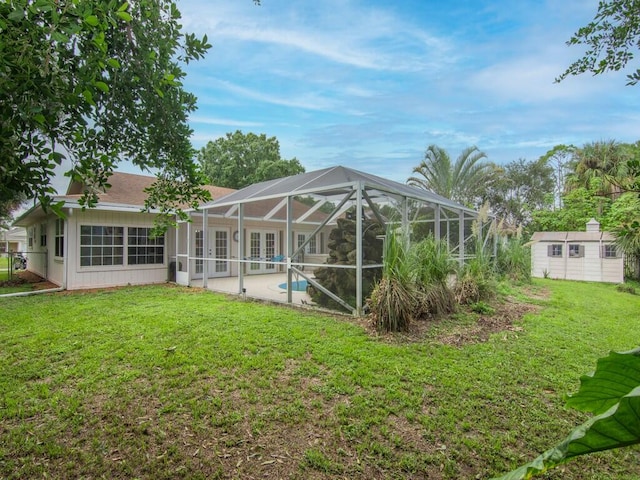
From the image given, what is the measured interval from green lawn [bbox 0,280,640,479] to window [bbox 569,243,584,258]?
9.79 m

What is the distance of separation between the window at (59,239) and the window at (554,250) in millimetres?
17951

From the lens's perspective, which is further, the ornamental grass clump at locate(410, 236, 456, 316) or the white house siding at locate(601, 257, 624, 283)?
the white house siding at locate(601, 257, 624, 283)

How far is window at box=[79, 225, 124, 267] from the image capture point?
9.95m

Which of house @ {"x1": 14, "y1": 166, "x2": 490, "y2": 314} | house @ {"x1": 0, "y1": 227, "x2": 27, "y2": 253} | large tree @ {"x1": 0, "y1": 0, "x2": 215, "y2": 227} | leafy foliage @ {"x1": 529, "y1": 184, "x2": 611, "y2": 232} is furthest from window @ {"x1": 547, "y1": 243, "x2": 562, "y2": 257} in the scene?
house @ {"x1": 0, "y1": 227, "x2": 27, "y2": 253}

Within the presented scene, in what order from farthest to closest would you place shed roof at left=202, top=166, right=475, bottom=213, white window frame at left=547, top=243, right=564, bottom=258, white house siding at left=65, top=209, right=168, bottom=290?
white window frame at left=547, top=243, right=564, bottom=258 < white house siding at left=65, top=209, right=168, bottom=290 < shed roof at left=202, top=166, right=475, bottom=213

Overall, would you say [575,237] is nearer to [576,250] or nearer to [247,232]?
[576,250]

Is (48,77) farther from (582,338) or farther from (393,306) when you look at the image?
(582,338)

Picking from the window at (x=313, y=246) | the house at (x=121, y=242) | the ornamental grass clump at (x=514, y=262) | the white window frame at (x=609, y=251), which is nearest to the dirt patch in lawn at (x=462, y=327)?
the ornamental grass clump at (x=514, y=262)

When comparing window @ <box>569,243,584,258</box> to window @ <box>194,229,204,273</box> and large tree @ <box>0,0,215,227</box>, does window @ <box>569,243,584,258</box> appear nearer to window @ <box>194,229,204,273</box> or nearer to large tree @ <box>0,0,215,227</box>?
window @ <box>194,229,204,273</box>

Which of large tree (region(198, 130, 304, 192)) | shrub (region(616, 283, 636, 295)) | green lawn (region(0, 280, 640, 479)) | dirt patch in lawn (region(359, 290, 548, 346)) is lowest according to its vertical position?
shrub (region(616, 283, 636, 295))

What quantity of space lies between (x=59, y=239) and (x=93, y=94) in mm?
10995

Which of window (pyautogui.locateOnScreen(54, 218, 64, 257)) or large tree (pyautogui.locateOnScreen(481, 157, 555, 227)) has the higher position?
large tree (pyautogui.locateOnScreen(481, 157, 555, 227))

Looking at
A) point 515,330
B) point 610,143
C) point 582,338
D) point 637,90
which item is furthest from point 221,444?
point 610,143

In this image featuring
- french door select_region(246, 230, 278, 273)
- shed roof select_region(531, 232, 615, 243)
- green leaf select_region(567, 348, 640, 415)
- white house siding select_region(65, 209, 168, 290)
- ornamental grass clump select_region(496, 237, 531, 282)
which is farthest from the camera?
french door select_region(246, 230, 278, 273)
